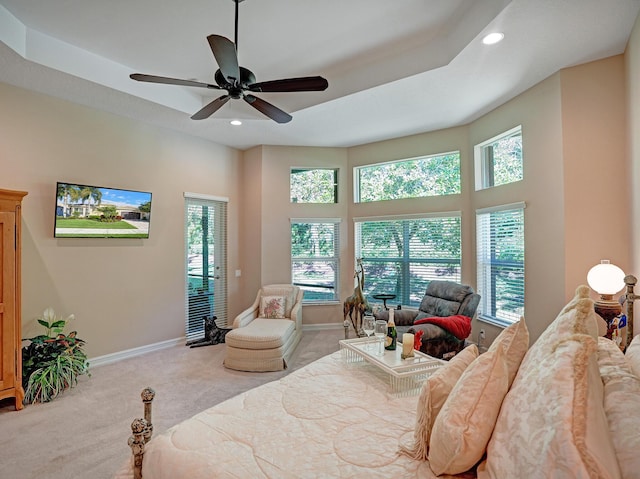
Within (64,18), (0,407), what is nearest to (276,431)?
(0,407)

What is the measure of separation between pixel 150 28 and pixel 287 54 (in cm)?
122

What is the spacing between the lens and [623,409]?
101cm

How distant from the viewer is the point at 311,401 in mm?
1779

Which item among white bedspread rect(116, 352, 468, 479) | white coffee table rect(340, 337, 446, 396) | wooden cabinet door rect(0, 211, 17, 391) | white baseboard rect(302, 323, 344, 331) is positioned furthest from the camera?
white baseboard rect(302, 323, 344, 331)

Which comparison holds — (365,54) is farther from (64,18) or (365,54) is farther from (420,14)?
(64,18)

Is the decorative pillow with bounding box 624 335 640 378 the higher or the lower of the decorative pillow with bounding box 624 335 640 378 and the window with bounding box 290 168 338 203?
the lower

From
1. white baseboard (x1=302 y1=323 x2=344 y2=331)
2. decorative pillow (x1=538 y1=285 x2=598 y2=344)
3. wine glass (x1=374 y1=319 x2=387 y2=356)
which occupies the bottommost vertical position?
white baseboard (x1=302 y1=323 x2=344 y2=331)

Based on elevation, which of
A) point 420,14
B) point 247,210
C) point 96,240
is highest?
point 420,14

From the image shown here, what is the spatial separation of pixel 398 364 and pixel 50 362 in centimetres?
327

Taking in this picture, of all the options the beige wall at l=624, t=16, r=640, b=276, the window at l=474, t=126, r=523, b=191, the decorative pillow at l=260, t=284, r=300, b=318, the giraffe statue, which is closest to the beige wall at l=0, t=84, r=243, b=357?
the decorative pillow at l=260, t=284, r=300, b=318

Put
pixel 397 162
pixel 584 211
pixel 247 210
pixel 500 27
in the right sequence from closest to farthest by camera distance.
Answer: pixel 500 27 → pixel 584 211 → pixel 397 162 → pixel 247 210

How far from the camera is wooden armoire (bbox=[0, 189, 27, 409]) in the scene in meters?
2.87

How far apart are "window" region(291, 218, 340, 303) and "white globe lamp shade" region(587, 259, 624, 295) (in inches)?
148

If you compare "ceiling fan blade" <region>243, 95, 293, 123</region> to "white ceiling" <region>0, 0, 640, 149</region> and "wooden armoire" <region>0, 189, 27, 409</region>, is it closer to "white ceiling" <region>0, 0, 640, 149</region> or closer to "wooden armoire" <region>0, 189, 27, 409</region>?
"white ceiling" <region>0, 0, 640, 149</region>
